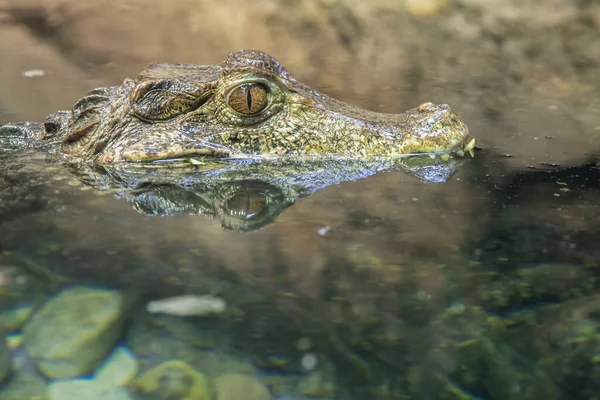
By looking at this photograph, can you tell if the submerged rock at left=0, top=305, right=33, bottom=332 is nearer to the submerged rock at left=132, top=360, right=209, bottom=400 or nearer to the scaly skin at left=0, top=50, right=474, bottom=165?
the submerged rock at left=132, top=360, right=209, bottom=400

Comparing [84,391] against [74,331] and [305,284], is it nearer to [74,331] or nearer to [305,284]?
[74,331]

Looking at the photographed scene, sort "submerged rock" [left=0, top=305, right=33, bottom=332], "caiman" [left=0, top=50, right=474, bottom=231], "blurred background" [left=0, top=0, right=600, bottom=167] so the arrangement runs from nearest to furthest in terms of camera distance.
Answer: "submerged rock" [left=0, top=305, right=33, bottom=332] < "caiman" [left=0, top=50, right=474, bottom=231] < "blurred background" [left=0, top=0, right=600, bottom=167]

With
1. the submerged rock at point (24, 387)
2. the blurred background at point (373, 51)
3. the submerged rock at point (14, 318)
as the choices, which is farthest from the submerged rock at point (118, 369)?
the blurred background at point (373, 51)

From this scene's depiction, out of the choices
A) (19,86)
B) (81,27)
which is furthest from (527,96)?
(81,27)

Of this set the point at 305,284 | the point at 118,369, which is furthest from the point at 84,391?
the point at 305,284

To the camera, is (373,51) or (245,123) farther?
(373,51)

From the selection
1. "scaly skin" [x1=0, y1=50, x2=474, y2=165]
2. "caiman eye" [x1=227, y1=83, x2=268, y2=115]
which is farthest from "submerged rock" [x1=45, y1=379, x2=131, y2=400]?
"caiman eye" [x1=227, y1=83, x2=268, y2=115]

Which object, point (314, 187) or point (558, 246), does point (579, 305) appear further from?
point (314, 187)

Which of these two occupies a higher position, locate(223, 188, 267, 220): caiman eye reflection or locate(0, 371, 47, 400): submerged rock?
locate(223, 188, 267, 220): caiman eye reflection
